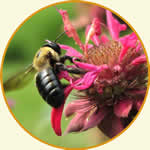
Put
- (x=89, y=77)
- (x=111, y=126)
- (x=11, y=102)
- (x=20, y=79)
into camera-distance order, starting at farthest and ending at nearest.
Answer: (x=11, y=102), (x=20, y=79), (x=111, y=126), (x=89, y=77)

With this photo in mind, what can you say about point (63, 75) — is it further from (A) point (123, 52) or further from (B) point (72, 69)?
(A) point (123, 52)

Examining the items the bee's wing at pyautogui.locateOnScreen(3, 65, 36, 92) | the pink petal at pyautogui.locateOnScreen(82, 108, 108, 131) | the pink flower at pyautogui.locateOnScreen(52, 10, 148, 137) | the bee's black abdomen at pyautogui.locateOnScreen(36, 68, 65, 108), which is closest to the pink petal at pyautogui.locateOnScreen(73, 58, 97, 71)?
the pink flower at pyautogui.locateOnScreen(52, 10, 148, 137)

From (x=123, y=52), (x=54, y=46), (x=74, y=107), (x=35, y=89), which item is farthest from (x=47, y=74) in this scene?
(x=35, y=89)

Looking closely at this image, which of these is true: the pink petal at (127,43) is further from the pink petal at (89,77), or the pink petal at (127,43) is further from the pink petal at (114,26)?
Result: the pink petal at (114,26)

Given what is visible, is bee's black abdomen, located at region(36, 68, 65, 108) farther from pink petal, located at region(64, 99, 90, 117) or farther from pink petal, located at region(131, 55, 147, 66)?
pink petal, located at region(131, 55, 147, 66)

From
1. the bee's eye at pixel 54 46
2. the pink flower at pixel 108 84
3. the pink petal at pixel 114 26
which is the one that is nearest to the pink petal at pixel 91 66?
the pink flower at pixel 108 84

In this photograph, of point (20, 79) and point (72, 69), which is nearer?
point (72, 69)

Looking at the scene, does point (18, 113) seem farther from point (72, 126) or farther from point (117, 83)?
point (117, 83)
